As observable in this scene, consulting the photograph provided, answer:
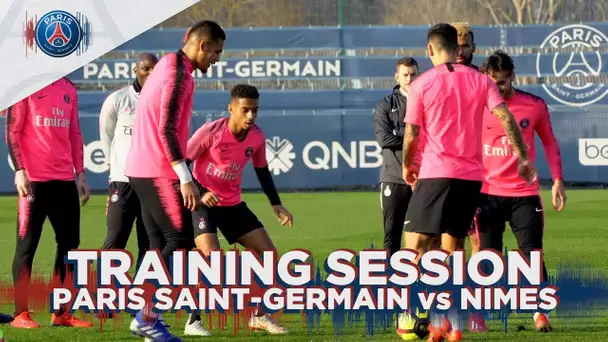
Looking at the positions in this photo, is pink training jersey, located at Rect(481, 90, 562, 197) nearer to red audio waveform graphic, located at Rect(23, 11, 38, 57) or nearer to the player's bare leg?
the player's bare leg

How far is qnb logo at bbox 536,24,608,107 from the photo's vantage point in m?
20.8

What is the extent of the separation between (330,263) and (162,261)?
0.92 metres

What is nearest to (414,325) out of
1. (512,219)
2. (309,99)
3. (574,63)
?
(512,219)

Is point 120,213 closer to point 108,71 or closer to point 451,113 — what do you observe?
point 451,113

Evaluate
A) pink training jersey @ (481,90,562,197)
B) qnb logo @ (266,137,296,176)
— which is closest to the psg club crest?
qnb logo @ (266,137,296,176)

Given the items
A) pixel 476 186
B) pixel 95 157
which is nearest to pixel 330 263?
pixel 476 186

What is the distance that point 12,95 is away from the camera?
70.3 ft

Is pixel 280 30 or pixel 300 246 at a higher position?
pixel 280 30

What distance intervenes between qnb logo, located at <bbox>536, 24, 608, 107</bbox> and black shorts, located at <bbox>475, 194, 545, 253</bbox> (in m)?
12.5

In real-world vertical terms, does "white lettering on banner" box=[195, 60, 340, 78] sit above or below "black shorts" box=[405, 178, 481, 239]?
above

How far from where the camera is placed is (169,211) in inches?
292

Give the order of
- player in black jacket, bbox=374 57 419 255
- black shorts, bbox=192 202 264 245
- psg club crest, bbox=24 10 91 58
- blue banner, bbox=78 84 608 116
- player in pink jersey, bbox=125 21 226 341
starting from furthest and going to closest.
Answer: psg club crest, bbox=24 10 91 58
blue banner, bbox=78 84 608 116
player in black jacket, bbox=374 57 419 255
black shorts, bbox=192 202 264 245
player in pink jersey, bbox=125 21 226 341

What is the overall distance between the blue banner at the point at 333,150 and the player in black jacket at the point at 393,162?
36.3 feet

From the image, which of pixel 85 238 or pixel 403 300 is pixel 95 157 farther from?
pixel 403 300
